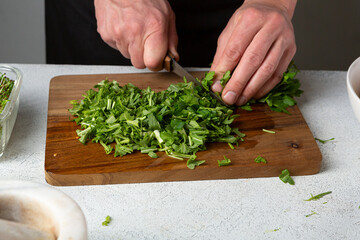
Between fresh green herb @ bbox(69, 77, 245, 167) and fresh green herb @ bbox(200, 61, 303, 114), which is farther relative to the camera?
fresh green herb @ bbox(200, 61, 303, 114)

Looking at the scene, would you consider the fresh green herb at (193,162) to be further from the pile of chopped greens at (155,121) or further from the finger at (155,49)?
the finger at (155,49)

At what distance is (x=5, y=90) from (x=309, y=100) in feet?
3.87

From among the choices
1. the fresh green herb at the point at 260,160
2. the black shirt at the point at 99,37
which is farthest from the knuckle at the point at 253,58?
the black shirt at the point at 99,37

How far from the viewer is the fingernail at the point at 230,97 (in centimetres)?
175

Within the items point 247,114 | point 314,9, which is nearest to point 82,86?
point 247,114

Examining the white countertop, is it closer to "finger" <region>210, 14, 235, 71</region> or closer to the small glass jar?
the small glass jar

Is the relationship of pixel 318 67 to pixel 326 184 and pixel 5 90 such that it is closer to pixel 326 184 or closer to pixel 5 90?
pixel 326 184

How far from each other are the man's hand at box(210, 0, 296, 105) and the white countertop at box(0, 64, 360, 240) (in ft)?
1.04

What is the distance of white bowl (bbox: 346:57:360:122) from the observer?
4.74 ft

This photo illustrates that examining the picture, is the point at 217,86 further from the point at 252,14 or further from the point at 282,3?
the point at 282,3

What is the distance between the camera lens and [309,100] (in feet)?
6.39

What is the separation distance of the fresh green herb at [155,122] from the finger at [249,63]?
0.27 ft

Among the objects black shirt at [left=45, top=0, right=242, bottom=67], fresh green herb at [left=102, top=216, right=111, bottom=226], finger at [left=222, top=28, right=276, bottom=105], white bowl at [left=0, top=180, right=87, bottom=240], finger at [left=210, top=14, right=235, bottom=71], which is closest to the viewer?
white bowl at [left=0, top=180, right=87, bottom=240]

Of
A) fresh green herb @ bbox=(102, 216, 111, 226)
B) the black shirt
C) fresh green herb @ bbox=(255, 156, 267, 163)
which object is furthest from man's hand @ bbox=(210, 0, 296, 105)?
fresh green herb @ bbox=(102, 216, 111, 226)
